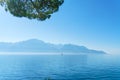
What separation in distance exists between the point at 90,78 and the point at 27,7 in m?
54.4

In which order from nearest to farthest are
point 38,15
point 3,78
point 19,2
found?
point 19,2
point 38,15
point 3,78

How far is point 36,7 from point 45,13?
2.73 feet

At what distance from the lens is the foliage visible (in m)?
16.2

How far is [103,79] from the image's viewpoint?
66.8 meters

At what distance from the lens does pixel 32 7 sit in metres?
17.1

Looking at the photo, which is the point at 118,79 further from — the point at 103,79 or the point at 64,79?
the point at 64,79

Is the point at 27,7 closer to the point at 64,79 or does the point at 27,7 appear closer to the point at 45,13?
the point at 45,13

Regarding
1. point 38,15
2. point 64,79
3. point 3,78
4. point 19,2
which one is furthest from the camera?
point 3,78

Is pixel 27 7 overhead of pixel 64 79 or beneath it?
beneath

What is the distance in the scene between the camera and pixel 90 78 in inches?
2692

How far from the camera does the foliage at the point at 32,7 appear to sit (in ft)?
53.3

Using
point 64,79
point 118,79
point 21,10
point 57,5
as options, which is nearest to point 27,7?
point 21,10

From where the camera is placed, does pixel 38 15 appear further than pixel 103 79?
No

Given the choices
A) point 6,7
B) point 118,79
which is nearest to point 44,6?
point 6,7
